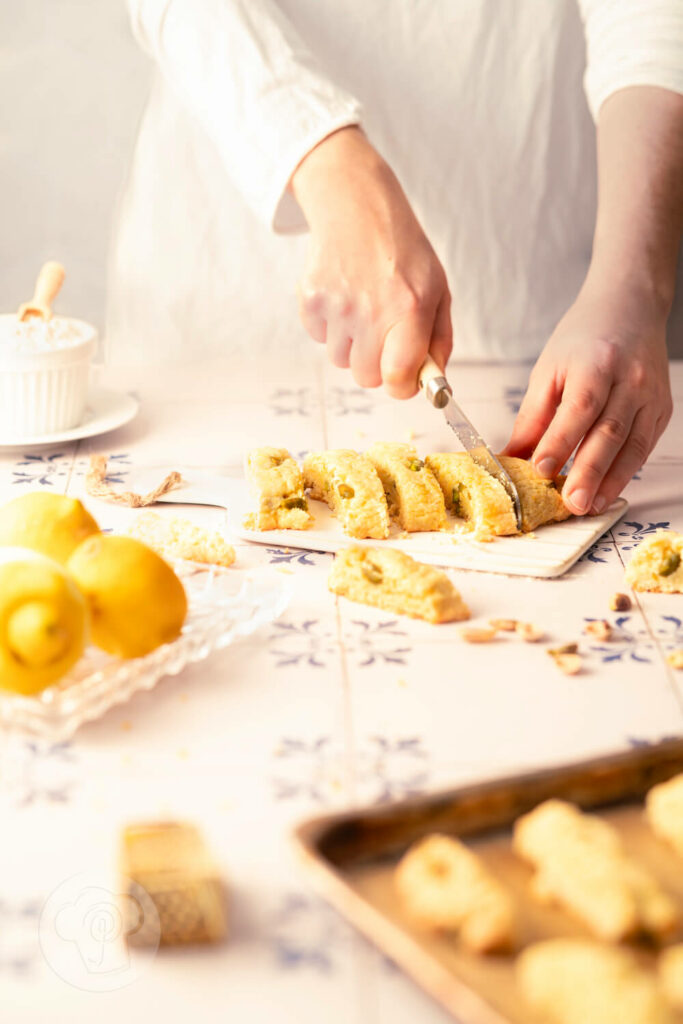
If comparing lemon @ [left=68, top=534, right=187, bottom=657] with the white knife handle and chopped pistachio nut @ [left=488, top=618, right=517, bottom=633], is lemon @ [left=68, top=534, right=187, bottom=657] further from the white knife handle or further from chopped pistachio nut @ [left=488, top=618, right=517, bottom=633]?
the white knife handle

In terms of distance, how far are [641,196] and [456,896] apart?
113 centimetres

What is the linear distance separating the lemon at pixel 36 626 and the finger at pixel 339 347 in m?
0.66

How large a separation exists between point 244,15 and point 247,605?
3.06 ft

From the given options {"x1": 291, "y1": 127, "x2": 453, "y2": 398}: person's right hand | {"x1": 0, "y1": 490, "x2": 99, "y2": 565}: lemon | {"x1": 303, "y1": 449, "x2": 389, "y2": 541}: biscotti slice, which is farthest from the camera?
{"x1": 291, "y1": 127, "x2": 453, "y2": 398}: person's right hand

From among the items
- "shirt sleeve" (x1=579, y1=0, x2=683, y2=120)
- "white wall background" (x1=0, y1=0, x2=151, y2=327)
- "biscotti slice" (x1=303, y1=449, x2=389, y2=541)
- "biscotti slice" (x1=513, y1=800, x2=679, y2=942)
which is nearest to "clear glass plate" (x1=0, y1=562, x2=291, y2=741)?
"biscotti slice" (x1=303, y1=449, x2=389, y2=541)

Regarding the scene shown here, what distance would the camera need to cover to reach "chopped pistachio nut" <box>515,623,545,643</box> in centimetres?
101

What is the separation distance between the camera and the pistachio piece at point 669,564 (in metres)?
1.12

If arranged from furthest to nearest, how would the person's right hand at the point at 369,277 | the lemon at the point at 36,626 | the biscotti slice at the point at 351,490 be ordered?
the person's right hand at the point at 369,277 → the biscotti slice at the point at 351,490 → the lemon at the point at 36,626

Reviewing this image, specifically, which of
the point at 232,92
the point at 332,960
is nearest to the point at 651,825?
the point at 332,960

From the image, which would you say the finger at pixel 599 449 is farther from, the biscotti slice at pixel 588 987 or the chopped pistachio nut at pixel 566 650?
the biscotti slice at pixel 588 987

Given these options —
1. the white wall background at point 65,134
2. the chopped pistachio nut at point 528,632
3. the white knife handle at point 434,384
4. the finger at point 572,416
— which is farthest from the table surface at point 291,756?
the white wall background at point 65,134

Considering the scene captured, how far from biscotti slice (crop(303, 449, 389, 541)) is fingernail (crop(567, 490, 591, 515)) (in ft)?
0.73

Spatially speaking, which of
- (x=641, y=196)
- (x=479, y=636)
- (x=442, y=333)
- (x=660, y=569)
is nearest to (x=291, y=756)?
(x=479, y=636)

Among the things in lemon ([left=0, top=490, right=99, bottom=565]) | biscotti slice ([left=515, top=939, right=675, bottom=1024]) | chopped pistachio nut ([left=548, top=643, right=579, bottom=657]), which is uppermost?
biscotti slice ([left=515, top=939, right=675, bottom=1024])
